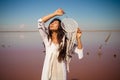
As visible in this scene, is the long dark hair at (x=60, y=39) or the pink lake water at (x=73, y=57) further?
the pink lake water at (x=73, y=57)

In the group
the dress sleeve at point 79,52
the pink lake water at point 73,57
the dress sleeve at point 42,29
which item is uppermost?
the dress sleeve at point 42,29

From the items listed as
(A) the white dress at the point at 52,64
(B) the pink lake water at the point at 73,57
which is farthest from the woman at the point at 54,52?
(B) the pink lake water at the point at 73,57

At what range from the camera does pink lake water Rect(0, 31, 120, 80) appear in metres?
2.69

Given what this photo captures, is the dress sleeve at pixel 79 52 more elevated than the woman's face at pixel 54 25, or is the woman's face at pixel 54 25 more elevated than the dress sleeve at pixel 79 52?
the woman's face at pixel 54 25

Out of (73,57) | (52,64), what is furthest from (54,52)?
(73,57)

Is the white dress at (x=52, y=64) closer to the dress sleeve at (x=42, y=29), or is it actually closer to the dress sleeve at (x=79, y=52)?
the dress sleeve at (x=42, y=29)

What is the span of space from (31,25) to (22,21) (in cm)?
11

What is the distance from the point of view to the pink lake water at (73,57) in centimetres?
269

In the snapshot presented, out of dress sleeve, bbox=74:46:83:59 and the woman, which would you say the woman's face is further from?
dress sleeve, bbox=74:46:83:59

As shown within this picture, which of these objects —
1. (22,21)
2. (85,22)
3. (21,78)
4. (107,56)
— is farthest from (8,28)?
(107,56)

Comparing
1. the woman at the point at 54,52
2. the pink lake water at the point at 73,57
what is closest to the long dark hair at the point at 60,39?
the woman at the point at 54,52

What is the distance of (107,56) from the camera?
2816 millimetres

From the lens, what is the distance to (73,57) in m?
2.73

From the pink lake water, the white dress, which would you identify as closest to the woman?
the white dress
